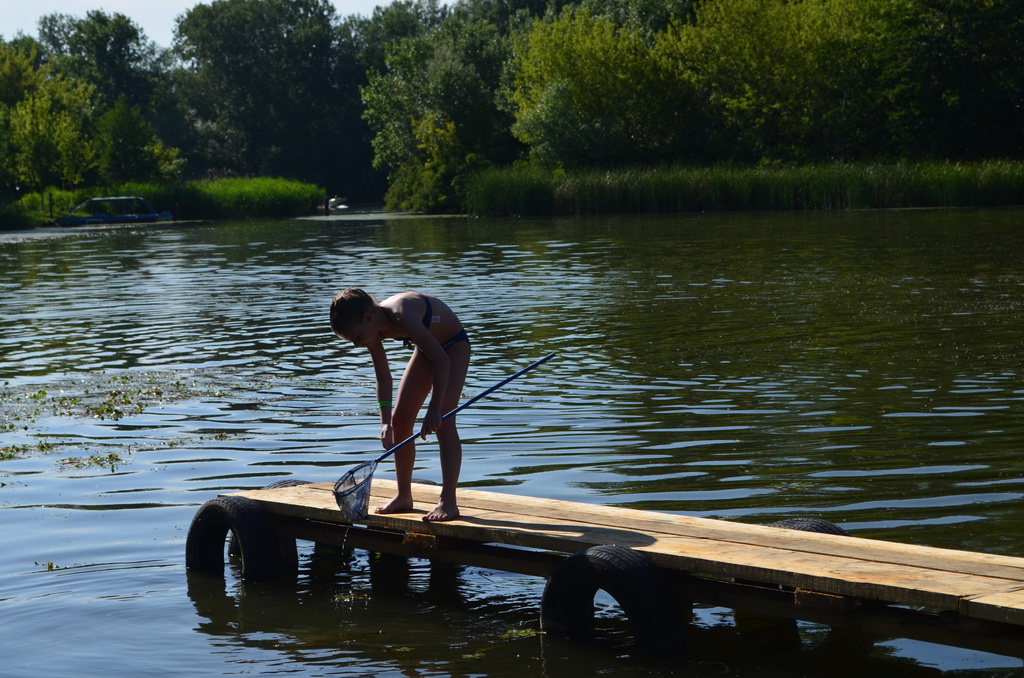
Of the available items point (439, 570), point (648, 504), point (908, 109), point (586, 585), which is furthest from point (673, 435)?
point (908, 109)

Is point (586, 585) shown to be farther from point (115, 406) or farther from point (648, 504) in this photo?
point (115, 406)

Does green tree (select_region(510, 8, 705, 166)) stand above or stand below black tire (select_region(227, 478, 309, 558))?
above

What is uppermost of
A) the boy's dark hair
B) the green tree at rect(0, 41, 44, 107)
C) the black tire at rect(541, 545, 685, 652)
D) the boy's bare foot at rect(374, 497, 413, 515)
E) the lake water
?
the green tree at rect(0, 41, 44, 107)

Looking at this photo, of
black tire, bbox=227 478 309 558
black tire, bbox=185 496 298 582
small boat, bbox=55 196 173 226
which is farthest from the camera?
small boat, bbox=55 196 173 226

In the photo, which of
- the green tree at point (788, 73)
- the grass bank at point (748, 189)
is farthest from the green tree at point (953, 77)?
the grass bank at point (748, 189)

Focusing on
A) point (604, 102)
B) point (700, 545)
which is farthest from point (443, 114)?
point (700, 545)

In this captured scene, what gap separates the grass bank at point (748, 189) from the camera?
47.7 m

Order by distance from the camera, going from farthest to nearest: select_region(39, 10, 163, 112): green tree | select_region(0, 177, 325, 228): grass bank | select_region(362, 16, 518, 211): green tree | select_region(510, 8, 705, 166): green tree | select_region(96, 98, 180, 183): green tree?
1. select_region(39, 10, 163, 112): green tree
2. select_region(96, 98, 180, 183): green tree
3. select_region(362, 16, 518, 211): green tree
4. select_region(0, 177, 325, 228): grass bank
5. select_region(510, 8, 705, 166): green tree

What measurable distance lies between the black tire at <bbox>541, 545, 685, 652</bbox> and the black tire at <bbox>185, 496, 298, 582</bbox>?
2.13 metres

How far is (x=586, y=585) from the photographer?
21.6 feet

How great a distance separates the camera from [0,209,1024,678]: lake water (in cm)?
686

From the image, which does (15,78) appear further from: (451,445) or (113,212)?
(451,445)

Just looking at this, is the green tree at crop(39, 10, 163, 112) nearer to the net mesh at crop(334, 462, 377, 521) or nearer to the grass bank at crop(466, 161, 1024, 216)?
the grass bank at crop(466, 161, 1024, 216)

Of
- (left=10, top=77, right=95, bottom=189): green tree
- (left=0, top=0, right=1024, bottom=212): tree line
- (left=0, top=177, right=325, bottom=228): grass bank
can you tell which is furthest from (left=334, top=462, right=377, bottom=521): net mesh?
(left=10, top=77, right=95, bottom=189): green tree
